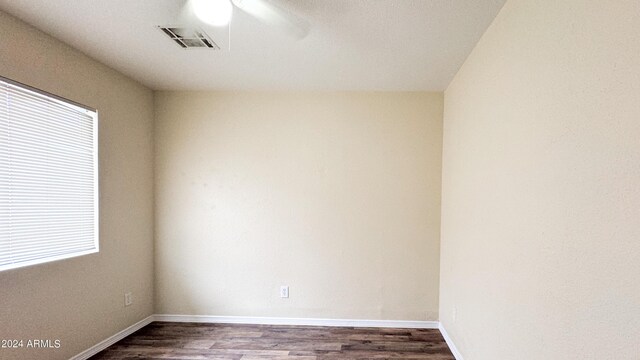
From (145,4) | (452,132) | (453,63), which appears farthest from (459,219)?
(145,4)

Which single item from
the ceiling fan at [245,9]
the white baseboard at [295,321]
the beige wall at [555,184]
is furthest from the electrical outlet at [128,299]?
the beige wall at [555,184]

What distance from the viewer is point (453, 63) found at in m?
2.45

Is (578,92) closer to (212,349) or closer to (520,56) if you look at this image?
(520,56)

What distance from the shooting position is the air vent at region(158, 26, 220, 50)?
1987 millimetres

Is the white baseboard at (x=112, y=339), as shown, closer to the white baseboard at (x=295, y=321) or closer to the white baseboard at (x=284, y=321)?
the white baseboard at (x=284, y=321)

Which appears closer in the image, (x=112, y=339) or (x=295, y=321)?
(x=112, y=339)

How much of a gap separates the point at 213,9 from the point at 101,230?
2.18 metres

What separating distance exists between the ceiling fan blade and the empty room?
0.6 inches

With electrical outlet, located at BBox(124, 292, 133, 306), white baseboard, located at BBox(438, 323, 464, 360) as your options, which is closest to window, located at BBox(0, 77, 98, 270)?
electrical outlet, located at BBox(124, 292, 133, 306)

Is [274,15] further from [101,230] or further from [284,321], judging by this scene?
[284,321]

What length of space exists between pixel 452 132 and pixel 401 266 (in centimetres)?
147

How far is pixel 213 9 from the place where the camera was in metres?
1.46

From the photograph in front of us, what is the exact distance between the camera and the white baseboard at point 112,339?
2.40 m

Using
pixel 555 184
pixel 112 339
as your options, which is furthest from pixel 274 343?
pixel 555 184
